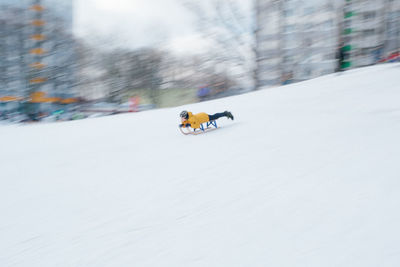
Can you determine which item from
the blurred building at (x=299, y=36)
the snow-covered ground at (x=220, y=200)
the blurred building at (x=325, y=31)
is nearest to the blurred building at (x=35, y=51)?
the blurred building at (x=299, y=36)

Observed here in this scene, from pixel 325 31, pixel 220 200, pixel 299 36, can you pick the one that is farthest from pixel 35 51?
pixel 220 200

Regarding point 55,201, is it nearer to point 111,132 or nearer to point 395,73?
point 111,132

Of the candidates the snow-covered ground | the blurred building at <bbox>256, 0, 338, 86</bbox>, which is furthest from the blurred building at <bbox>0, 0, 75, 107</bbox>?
the snow-covered ground

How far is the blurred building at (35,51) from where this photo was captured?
16975mm

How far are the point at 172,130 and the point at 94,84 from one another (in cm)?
1906

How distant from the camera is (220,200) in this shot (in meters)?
2.05

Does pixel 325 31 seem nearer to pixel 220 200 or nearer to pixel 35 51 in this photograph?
pixel 220 200

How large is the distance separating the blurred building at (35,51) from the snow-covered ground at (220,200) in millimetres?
15638

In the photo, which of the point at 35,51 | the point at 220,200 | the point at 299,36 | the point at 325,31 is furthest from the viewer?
the point at 35,51

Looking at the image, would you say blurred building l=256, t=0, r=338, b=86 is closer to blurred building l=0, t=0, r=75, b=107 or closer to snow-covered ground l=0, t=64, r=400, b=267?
snow-covered ground l=0, t=64, r=400, b=267

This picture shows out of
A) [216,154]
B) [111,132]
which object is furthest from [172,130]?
[216,154]

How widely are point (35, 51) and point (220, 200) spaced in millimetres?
20534

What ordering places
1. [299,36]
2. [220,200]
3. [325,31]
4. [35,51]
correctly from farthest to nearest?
[35,51] < [299,36] < [325,31] < [220,200]

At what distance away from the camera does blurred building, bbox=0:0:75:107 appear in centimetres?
1698
